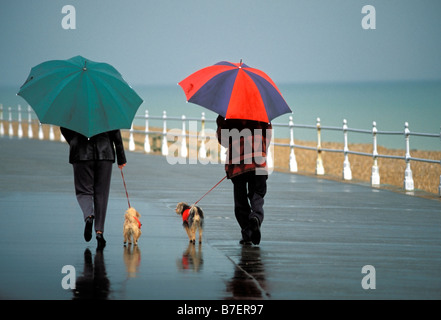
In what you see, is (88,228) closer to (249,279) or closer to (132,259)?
(132,259)

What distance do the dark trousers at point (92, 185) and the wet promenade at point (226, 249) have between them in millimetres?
439

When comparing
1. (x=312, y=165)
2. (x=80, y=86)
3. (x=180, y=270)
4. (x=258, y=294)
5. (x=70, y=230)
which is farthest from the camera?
(x=312, y=165)

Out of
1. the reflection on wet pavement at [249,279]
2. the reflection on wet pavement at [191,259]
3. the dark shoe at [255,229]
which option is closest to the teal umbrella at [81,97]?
the reflection on wet pavement at [191,259]

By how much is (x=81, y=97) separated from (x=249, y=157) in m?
2.05

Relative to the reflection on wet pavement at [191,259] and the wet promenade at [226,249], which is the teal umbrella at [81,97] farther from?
the reflection on wet pavement at [191,259]

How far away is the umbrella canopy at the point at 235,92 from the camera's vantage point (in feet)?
35.6

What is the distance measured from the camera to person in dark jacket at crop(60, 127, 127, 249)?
10.7 metres

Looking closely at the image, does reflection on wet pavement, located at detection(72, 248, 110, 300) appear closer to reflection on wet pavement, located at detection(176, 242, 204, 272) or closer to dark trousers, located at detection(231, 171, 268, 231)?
reflection on wet pavement, located at detection(176, 242, 204, 272)

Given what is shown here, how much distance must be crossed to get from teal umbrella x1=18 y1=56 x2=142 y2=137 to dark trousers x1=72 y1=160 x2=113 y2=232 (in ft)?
1.82

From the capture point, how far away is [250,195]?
37.7ft

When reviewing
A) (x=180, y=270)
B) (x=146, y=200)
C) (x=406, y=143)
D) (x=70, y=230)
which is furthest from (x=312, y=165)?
(x=180, y=270)

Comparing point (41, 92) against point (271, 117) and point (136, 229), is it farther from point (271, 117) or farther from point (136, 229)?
point (271, 117)

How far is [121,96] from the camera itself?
35.2 ft

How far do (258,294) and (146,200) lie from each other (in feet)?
28.6
